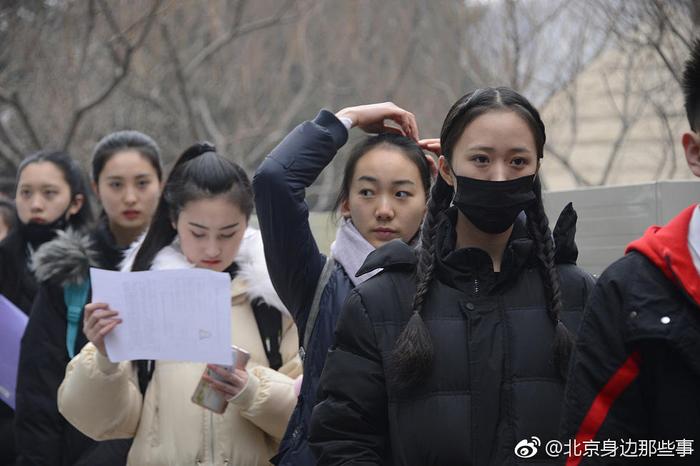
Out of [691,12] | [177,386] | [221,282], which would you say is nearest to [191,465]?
[177,386]

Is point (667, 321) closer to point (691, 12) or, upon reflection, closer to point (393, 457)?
point (393, 457)

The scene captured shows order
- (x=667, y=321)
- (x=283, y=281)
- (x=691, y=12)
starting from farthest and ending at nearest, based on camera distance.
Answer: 1. (x=691, y=12)
2. (x=283, y=281)
3. (x=667, y=321)

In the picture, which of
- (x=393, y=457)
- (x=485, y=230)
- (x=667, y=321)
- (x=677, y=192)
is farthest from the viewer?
(x=677, y=192)

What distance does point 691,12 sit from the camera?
6016mm

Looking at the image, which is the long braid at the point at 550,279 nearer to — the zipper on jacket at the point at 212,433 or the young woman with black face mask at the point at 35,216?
the zipper on jacket at the point at 212,433

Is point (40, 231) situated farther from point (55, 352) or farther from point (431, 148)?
point (431, 148)

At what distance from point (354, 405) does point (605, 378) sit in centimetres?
73

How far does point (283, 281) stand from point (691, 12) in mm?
3528

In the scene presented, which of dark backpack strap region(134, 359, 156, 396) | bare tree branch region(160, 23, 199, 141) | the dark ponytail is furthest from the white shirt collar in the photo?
bare tree branch region(160, 23, 199, 141)

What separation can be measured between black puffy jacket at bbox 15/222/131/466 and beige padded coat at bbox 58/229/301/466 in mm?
680

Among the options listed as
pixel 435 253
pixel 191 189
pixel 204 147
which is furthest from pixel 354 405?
pixel 204 147

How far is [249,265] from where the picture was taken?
421cm

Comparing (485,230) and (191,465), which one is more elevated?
(485,230)

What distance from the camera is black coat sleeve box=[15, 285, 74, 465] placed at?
4.66m
